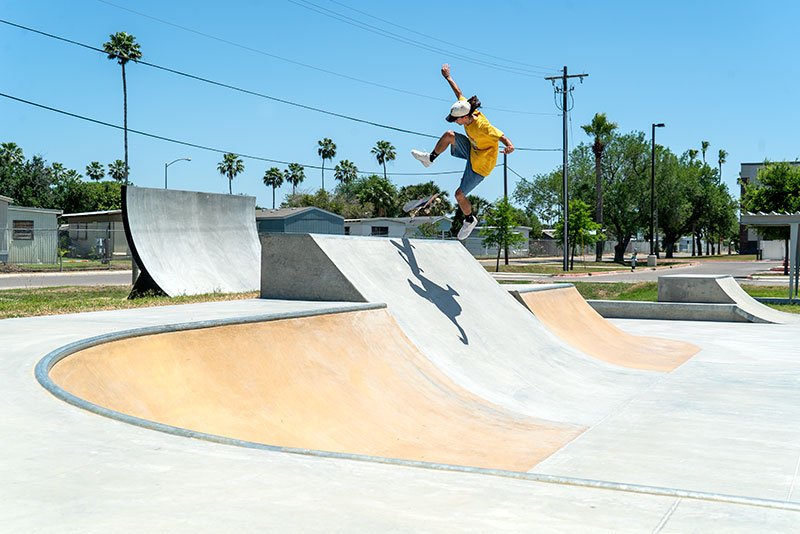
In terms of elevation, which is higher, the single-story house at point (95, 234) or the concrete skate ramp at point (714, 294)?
the single-story house at point (95, 234)

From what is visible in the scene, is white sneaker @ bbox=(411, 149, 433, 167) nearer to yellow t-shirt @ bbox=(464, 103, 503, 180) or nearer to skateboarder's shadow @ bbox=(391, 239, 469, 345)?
yellow t-shirt @ bbox=(464, 103, 503, 180)

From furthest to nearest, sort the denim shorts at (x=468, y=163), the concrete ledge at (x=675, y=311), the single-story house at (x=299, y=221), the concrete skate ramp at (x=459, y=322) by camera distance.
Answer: the single-story house at (x=299, y=221) → the concrete ledge at (x=675, y=311) → the denim shorts at (x=468, y=163) → the concrete skate ramp at (x=459, y=322)

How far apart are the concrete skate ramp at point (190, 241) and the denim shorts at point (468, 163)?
623 centimetres

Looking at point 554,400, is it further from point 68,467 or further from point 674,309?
point 674,309

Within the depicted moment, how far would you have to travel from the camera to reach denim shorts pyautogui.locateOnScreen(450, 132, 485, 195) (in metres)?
10.7

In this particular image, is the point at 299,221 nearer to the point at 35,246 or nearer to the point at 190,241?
the point at 35,246

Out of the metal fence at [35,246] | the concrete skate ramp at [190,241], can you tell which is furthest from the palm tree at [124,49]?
the concrete skate ramp at [190,241]

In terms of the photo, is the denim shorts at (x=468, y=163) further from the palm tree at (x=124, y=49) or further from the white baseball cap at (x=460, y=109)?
the palm tree at (x=124, y=49)

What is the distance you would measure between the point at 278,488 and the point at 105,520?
2.31 feet

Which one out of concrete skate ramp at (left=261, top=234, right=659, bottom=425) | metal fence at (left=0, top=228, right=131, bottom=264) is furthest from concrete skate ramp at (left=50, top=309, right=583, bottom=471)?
metal fence at (left=0, top=228, right=131, bottom=264)

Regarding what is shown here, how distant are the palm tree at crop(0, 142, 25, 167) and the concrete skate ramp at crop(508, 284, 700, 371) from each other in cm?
6947

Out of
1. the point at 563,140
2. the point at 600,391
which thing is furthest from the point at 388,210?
the point at 600,391

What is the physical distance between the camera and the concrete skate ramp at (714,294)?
18.1 meters

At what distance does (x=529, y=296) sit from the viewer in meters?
14.1
